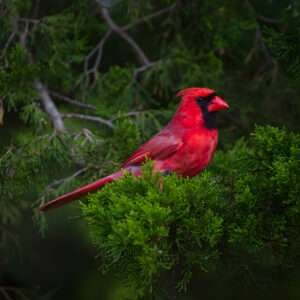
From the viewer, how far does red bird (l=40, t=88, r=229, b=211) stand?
3484 millimetres

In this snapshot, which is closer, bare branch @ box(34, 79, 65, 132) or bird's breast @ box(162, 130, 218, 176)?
bird's breast @ box(162, 130, 218, 176)

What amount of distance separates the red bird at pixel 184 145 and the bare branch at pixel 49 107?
65cm

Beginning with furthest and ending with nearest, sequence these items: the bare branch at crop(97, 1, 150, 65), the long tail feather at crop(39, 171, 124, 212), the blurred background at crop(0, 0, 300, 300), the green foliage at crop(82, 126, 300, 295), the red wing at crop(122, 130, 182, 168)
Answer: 1. the bare branch at crop(97, 1, 150, 65)
2. the blurred background at crop(0, 0, 300, 300)
3. the red wing at crop(122, 130, 182, 168)
4. the long tail feather at crop(39, 171, 124, 212)
5. the green foliage at crop(82, 126, 300, 295)

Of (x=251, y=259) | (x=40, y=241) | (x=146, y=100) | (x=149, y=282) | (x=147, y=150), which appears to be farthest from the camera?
(x=40, y=241)

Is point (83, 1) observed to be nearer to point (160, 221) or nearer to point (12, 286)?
point (12, 286)

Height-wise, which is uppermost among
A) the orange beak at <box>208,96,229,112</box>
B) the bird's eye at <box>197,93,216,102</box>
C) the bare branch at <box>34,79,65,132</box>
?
the bird's eye at <box>197,93,216,102</box>

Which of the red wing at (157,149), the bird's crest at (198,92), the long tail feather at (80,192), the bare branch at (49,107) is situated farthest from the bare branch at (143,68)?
the long tail feather at (80,192)

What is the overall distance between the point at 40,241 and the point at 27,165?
192 cm

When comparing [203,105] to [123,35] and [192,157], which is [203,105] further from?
[123,35]

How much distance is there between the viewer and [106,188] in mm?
2750

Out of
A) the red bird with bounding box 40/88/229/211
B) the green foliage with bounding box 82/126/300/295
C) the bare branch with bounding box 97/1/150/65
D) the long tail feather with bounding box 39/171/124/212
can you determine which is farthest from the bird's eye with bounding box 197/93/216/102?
the bare branch with bounding box 97/1/150/65

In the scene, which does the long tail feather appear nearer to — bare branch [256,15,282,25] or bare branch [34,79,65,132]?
bare branch [34,79,65,132]

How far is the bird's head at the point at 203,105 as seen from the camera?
12.5ft

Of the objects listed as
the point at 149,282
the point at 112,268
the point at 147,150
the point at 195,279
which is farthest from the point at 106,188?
the point at 195,279
